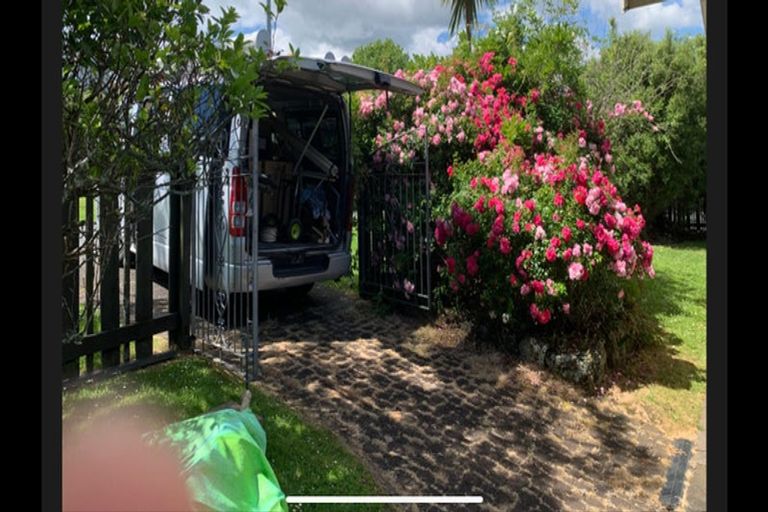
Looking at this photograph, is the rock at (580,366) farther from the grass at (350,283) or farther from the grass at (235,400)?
the grass at (350,283)

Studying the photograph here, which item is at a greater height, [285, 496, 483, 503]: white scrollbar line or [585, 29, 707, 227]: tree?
[585, 29, 707, 227]: tree

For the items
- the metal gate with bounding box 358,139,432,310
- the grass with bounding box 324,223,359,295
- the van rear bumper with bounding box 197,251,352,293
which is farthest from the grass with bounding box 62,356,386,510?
the grass with bounding box 324,223,359,295

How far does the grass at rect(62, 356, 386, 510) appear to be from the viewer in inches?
114

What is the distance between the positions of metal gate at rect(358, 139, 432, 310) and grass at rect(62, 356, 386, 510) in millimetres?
2388

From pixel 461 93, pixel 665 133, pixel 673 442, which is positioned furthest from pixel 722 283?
pixel 665 133

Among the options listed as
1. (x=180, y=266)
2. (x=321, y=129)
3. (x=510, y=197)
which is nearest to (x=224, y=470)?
(x=180, y=266)

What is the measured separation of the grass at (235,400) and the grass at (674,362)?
207 centimetres

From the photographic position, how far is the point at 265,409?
142 inches

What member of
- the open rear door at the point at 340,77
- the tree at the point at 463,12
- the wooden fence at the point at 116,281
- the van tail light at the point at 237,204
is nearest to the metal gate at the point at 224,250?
the van tail light at the point at 237,204

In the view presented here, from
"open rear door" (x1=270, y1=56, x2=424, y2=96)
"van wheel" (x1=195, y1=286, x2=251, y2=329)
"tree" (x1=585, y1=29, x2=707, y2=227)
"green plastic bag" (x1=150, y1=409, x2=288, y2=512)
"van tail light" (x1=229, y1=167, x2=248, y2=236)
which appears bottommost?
"green plastic bag" (x1=150, y1=409, x2=288, y2=512)

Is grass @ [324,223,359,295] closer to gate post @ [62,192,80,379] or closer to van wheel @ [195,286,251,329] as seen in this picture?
van wheel @ [195,286,251,329]

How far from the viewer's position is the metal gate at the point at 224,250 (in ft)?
14.8

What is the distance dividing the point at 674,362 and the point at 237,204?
14.4 feet
